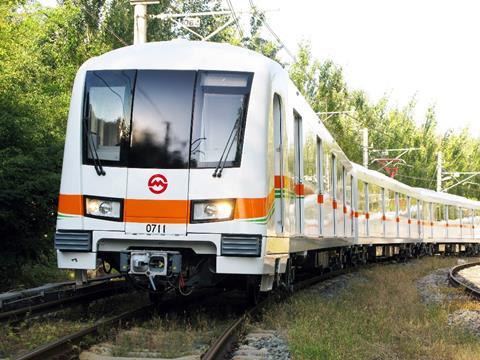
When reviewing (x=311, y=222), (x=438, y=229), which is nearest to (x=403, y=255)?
(x=438, y=229)

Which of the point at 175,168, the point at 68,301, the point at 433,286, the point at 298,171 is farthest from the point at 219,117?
the point at 433,286

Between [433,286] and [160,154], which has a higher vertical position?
[160,154]

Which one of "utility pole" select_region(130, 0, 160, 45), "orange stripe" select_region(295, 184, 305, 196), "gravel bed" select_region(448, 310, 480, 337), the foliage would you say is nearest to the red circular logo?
"orange stripe" select_region(295, 184, 305, 196)

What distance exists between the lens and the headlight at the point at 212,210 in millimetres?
7461

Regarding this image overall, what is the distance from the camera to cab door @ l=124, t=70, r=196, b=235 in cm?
750

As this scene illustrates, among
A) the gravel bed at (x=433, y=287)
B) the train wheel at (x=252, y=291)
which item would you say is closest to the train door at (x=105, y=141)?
the train wheel at (x=252, y=291)

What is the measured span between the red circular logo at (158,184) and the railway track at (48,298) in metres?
1.90

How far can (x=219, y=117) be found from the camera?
7758 millimetres

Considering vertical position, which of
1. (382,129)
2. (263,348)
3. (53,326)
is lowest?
(263,348)

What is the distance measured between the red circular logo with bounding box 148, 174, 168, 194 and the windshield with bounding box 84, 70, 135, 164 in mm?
436

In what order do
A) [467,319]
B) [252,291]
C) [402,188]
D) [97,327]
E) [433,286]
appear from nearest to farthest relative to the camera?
1. [97,327]
2. [252,291]
3. [467,319]
4. [433,286]
5. [402,188]

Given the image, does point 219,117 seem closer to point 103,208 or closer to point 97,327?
point 103,208

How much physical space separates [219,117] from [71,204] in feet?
6.02

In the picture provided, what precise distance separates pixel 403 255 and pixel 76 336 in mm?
22878
